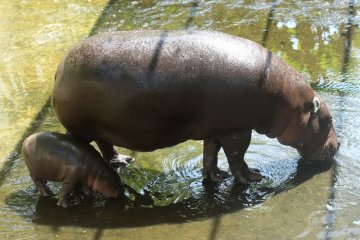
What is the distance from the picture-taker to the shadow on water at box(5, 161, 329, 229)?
4.66 meters

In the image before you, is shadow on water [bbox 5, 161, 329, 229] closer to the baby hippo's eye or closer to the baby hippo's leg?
the baby hippo's leg

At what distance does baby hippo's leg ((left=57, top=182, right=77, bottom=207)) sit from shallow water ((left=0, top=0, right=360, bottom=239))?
0.06 metres

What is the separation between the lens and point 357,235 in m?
4.30

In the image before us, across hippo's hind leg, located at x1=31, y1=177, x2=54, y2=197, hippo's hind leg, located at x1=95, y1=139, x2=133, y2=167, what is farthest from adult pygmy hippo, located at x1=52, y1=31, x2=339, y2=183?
hippo's hind leg, located at x1=31, y1=177, x2=54, y2=197

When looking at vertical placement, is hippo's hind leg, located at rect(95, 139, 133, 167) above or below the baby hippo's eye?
below

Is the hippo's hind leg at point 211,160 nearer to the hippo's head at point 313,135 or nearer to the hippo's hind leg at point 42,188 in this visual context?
the hippo's head at point 313,135

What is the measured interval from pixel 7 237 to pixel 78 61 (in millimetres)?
1365

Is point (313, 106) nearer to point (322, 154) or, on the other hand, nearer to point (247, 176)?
point (322, 154)

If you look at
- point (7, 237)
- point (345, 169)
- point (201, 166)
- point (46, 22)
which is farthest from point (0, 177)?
point (46, 22)

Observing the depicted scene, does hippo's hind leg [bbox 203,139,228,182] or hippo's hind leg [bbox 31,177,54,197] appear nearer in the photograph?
hippo's hind leg [bbox 31,177,54,197]

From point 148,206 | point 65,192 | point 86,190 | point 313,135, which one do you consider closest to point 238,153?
point 313,135

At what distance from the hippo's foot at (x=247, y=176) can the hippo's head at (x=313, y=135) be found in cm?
40

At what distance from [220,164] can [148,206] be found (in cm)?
87

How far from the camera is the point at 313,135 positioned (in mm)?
5254
